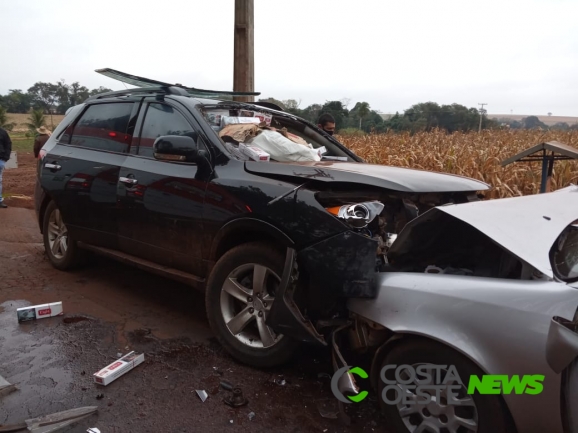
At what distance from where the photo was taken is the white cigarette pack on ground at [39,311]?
4.16 m

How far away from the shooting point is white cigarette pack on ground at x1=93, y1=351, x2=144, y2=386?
10.3ft

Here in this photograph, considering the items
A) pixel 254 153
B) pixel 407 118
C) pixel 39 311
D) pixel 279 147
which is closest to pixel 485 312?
pixel 254 153

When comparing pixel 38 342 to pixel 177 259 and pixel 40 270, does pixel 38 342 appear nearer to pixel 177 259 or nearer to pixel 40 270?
pixel 177 259

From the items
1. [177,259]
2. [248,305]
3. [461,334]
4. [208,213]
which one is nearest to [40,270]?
[177,259]

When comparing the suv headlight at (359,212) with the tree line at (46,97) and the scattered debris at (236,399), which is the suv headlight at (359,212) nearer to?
the scattered debris at (236,399)

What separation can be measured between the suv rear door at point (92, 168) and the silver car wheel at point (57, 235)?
0.30 m

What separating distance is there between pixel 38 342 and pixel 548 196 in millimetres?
3905

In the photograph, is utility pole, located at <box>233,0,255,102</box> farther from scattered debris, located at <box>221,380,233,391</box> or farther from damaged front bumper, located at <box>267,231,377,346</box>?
scattered debris, located at <box>221,380,233,391</box>

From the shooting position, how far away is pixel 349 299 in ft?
9.16

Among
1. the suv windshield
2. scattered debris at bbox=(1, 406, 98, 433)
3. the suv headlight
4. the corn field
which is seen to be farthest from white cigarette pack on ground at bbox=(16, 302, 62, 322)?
the corn field

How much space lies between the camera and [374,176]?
3.07m

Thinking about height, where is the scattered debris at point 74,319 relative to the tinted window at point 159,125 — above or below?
below

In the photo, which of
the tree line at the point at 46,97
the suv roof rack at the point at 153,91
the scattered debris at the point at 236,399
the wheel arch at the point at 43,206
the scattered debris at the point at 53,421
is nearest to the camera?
the scattered debris at the point at 53,421

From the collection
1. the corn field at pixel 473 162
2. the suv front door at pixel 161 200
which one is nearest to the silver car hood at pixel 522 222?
the suv front door at pixel 161 200
